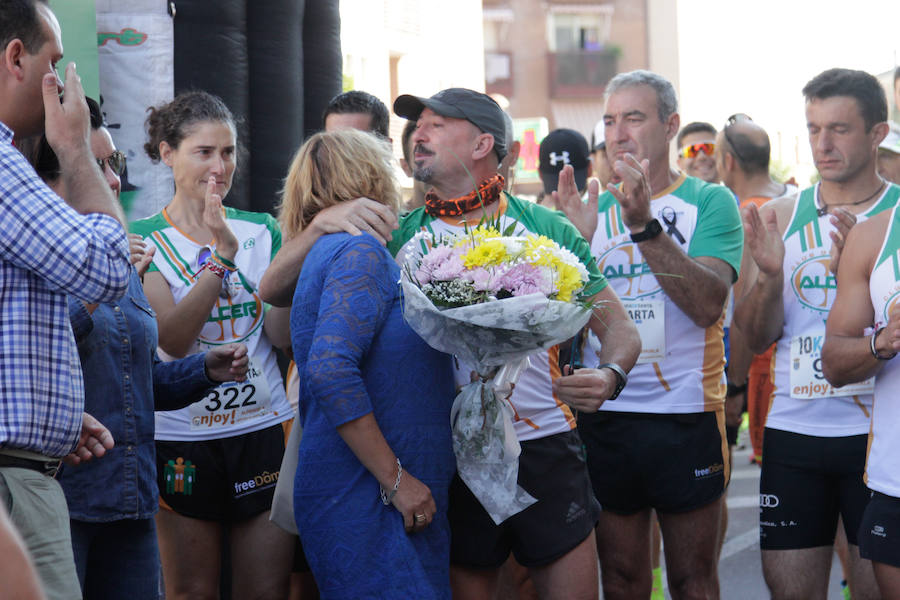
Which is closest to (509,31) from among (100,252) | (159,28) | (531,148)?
(531,148)

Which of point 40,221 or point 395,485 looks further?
point 395,485

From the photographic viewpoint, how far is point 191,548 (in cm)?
430

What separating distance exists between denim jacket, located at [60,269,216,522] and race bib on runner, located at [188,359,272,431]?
0.74 m

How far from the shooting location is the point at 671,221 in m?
4.89

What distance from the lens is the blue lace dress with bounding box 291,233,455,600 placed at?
321 centimetres

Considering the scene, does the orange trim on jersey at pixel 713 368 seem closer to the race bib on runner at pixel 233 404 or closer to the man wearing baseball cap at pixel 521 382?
the man wearing baseball cap at pixel 521 382

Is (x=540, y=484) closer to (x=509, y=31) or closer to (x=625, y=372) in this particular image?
(x=625, y=372)

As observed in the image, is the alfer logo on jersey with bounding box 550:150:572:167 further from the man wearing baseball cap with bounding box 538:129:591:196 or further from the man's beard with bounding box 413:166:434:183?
the man's beard with bounding box 413:166:434:183

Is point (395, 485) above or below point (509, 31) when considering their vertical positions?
below

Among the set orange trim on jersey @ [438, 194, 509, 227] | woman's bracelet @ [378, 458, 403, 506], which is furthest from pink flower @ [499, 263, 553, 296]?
orange trim on jersey @ [438, 194, 509, 227]

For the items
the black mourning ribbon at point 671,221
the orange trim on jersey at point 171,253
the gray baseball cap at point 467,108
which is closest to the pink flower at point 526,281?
the gray baseball cap at point 467,108

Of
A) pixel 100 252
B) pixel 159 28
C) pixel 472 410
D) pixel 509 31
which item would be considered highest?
pixel 509 31

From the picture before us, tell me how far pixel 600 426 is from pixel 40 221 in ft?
9.24

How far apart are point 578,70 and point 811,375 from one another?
40.2 meters
